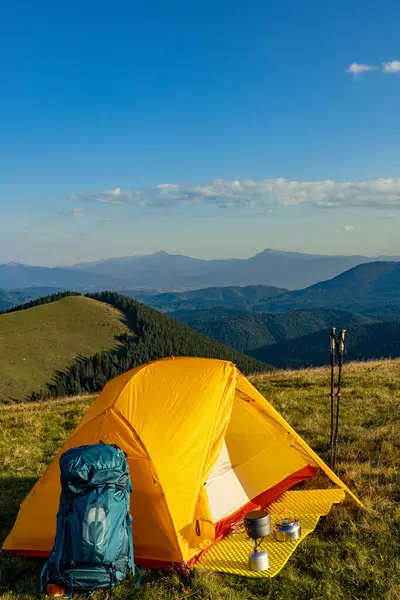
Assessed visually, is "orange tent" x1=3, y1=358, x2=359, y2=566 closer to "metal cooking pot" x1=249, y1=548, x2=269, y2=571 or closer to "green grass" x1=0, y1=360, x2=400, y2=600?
"green grass" x1=0, y1=360, x2=400, y2=600

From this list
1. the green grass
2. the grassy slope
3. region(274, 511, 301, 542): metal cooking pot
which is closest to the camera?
the green grass

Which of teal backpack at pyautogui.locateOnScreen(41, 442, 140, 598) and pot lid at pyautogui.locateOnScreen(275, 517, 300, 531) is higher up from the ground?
teal backpack at pyautogui.locateOnScreen(41, 442, 140, 598)

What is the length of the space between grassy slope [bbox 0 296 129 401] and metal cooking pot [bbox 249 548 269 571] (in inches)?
4978

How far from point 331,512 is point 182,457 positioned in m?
3.11

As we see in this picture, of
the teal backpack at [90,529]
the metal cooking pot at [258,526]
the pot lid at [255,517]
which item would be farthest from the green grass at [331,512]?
the pot lid at [255,517]

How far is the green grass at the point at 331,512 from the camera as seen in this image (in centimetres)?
701

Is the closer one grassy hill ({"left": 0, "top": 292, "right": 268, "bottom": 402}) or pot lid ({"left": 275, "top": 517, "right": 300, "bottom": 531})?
pot lid ({"left": 275, "top": 517, "right": 300, "bottom": 531})

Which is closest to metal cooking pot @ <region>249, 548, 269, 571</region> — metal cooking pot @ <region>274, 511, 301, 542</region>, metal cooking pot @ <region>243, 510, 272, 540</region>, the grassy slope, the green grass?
the green grass

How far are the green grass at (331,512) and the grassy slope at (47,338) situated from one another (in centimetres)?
11815

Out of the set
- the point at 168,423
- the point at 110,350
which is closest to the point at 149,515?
the point at 168,423

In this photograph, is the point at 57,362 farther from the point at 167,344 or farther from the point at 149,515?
the point at 149,515

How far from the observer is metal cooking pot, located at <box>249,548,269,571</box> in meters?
7.45

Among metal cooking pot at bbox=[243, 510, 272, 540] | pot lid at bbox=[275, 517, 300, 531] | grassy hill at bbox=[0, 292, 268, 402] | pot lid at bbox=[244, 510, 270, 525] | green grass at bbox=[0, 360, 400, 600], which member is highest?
pot lid at bbox=[244, 510, 270, 525]

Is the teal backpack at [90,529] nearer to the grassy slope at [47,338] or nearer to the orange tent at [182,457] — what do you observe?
the orange tent at [182,457]
